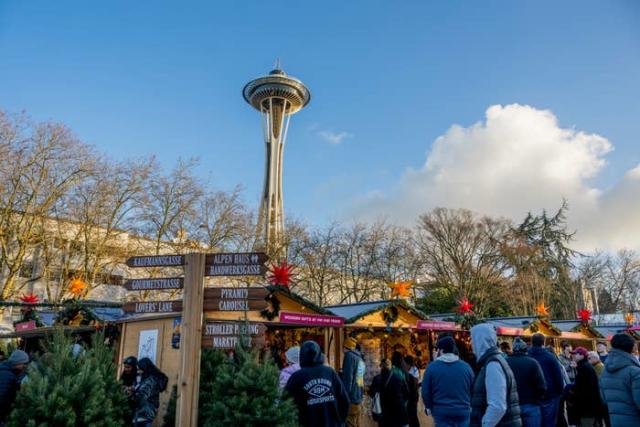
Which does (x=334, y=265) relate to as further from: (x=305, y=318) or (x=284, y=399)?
(x=284, y=399)

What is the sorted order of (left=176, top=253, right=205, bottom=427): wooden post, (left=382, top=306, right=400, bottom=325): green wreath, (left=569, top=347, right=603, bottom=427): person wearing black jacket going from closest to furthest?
(left=176, top=253, right=205, bottom=427): wooden post, (left=569, top=347, right=603, bottom=427): person wearing black jacket, (left=382, top=306, right=400, bottom=325): green wreath

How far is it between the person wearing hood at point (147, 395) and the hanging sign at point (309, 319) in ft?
13.2

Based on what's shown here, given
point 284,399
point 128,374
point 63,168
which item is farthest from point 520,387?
point 63,168

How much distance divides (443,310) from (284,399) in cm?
2649

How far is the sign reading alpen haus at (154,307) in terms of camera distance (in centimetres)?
541

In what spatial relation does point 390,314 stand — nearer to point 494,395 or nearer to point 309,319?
point 309,319

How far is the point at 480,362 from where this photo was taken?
4055 millimetres

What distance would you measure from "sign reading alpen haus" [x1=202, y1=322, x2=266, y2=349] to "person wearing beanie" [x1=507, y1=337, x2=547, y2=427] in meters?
2.68

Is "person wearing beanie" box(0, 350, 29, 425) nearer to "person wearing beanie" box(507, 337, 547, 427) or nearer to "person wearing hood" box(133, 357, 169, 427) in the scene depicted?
"person wearing hood" box(133, 357, 169, 427)

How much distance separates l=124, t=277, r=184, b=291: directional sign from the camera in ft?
18.1

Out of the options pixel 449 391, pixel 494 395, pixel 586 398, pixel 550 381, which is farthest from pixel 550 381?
pixel 494 395

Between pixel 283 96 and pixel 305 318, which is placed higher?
pixel 283 96

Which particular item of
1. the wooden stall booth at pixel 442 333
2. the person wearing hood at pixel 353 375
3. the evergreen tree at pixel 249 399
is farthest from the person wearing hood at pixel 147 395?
the wooden stall booth at pixel 442 333

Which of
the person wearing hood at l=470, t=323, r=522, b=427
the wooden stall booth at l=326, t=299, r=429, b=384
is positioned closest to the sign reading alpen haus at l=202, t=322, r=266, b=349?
the person wearing hood at l=470, t=323, r=522, b=427
